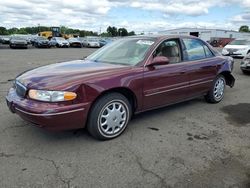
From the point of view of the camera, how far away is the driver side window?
461 cm

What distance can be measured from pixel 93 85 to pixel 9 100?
130 centimetres

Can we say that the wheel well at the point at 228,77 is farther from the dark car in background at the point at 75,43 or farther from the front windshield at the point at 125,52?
the dark car in background at the point at 75,43

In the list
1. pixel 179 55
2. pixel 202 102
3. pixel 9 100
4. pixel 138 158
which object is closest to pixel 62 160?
pixel 138 158

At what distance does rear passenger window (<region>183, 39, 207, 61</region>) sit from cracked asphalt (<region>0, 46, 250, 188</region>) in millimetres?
1205

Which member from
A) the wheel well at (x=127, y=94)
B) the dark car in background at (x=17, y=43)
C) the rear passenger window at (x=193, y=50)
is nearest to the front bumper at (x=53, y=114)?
the wheel well at (x=127, y=94)

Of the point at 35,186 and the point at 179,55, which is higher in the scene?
the point at 179,55

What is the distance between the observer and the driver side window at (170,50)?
15.1 ft

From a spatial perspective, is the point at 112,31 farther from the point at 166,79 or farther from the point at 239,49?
the point at 166,79

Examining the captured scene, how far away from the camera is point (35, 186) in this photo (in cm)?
274

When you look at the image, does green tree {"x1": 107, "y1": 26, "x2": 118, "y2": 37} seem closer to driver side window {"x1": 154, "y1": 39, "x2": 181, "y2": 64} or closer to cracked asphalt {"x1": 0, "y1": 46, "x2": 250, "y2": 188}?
driver side window {"x1": 154, "y1": 39, "x2": 181, "y2": 64}

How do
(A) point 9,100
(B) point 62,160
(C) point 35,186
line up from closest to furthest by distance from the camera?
(C) point 35,186 → (B) point 62,160 → (A) point 9,100

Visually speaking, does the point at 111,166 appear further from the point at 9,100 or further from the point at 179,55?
the point at 179,55

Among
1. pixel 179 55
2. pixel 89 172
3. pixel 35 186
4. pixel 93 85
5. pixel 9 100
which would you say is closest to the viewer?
pixel 35 186

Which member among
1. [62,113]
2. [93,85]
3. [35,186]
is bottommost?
[35,186]
